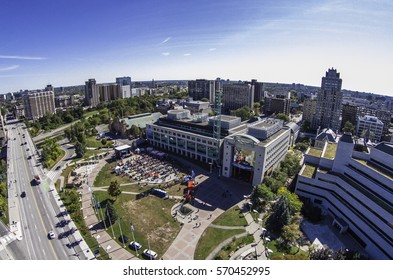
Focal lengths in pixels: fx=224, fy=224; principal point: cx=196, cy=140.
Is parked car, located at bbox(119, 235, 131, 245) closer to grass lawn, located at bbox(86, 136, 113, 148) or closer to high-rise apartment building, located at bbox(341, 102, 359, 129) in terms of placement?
grass lawn, located at bbox(86, 136, 113, 148)

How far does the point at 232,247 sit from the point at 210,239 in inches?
148

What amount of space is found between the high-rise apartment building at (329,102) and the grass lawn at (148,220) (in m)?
86.5

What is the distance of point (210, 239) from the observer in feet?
119

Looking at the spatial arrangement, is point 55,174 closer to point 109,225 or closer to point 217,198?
point 109,225

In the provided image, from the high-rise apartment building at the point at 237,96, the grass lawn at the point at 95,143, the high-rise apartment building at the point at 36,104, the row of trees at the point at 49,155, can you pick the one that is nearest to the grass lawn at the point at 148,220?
the row of trees at the point at 49,155

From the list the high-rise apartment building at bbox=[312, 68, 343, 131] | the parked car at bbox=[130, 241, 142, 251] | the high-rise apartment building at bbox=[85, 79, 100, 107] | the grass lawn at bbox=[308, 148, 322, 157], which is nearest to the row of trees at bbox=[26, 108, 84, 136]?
the high-rise apartment building at bbox=[85, 79, 100, 107]

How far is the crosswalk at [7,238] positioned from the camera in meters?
35.4

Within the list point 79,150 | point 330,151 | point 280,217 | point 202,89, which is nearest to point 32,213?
point 79,150

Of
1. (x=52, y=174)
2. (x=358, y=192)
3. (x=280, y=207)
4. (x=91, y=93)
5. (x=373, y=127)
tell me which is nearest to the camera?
(x=358, y=192)

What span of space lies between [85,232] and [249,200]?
31430 millimetres

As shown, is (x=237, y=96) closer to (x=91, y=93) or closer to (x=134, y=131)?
(x=134, y=131)

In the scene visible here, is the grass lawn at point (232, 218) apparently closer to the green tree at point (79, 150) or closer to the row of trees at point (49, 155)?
the green tree at point (79, 150)

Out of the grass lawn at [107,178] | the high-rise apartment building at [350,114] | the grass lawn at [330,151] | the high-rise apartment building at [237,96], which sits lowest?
the grass lawn at [107,178]
